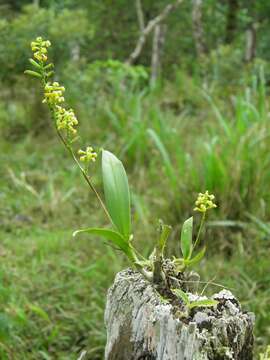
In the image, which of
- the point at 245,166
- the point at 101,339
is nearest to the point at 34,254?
the point at 101,339

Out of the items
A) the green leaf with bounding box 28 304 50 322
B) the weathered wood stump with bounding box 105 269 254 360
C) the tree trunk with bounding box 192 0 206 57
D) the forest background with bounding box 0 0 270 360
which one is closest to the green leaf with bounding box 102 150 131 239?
the weathered wood stump with bounding box 105 269 254 360

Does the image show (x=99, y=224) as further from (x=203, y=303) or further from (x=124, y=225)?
(x=203, y=303)

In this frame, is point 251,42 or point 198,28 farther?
point 251,42

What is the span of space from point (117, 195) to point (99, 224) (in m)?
1.90

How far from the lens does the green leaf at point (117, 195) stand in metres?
1.33

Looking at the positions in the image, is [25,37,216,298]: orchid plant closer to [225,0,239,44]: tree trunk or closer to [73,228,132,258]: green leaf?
[73,228,132,258]: green leaf

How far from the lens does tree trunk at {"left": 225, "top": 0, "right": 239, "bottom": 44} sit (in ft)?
26.5

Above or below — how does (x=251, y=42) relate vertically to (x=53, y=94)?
below

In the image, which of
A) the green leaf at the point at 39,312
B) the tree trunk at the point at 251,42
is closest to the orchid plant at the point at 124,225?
the green leaf at the point at 39,312

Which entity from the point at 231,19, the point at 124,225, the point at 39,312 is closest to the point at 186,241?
the point at 124,225

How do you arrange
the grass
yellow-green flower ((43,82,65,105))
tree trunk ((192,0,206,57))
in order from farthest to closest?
tree trunk ((192,0,206,57)), the grass, yellow-green flower ((43,82,65,105))

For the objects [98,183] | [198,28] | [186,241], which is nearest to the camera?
[186,241]

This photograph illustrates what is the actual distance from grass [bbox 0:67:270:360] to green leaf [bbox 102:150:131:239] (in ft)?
2.05

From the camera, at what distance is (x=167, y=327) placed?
120 cm
